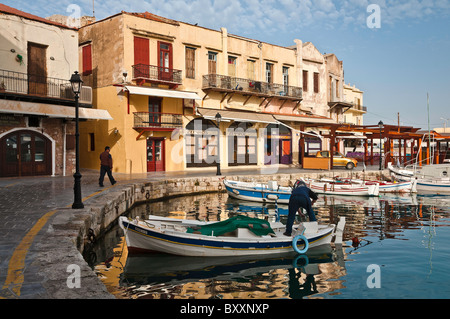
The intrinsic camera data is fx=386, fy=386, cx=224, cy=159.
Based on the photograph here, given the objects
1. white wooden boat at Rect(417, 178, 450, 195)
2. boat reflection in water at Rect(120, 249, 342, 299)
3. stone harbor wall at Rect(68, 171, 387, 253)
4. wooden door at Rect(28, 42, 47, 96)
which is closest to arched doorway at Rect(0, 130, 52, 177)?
wooden door at Rect(28, 42, 47, 96)

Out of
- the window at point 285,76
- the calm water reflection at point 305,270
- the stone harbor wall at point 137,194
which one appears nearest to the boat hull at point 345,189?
the stone harbor wall at point 137,194

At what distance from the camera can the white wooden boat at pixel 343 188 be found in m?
23.5

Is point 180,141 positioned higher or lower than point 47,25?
lower

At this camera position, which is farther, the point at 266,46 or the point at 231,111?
the point at 266,46

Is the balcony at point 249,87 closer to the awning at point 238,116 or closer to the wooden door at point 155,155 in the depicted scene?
the awning at point 238,116

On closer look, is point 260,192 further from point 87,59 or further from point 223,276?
point 87,59

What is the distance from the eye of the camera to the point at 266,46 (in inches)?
1357

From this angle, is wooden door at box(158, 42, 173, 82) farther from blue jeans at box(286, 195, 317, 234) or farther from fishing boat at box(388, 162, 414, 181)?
blue jeans at box(286, 195, 317, 234)

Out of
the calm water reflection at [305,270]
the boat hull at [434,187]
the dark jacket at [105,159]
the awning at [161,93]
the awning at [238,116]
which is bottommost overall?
the calm water reflection at [305,270]

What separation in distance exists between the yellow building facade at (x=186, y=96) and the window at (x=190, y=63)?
3.0 inches
